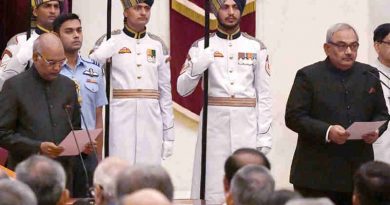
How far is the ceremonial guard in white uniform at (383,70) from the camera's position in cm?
732

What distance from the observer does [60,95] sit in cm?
630

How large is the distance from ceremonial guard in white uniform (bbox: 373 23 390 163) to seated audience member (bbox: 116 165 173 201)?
3639 mm

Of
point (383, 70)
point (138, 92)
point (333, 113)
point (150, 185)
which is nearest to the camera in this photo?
point (150, 185)

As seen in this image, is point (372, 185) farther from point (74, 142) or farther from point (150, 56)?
point (150, 56)

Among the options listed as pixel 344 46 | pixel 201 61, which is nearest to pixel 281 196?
pixel 344 46

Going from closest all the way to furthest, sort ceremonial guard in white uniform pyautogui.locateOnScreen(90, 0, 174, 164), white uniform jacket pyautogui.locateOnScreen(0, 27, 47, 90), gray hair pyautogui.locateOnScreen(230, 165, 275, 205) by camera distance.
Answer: gray hair pyautogui.locateOnScreen(230, 165, 275, 205)
white uniform jacket pyautogui.locateOnScreen(0, 27, 47, 90)
ceremonial guard in white uniform pyautogui.locateOnScreen(90, 0, 174, 164)

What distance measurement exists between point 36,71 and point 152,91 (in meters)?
1.22

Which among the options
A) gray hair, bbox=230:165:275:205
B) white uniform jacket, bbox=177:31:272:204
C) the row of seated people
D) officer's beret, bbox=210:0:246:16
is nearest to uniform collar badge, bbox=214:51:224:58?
white uniform jacket, bbox=177:31:272:204

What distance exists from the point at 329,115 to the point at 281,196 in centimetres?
274

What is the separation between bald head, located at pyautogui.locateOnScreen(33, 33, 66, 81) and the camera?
623 cm

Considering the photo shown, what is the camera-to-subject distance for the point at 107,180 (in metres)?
4.33

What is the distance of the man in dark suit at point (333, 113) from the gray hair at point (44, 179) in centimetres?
254

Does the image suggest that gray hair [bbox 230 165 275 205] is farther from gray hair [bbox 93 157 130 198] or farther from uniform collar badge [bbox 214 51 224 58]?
uniform collar badge [bbox 214 51 224 58]

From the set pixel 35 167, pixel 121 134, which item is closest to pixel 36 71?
pixel 121 134
